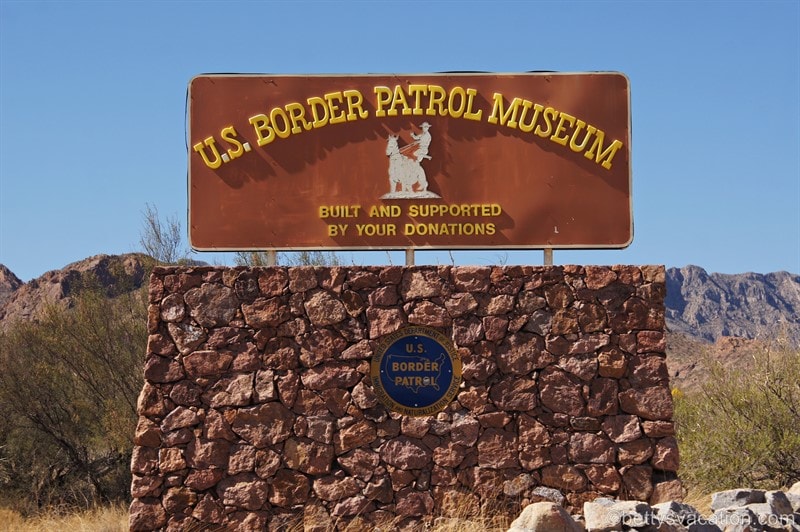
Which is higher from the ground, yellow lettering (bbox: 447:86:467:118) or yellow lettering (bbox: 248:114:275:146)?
yellow lettering (bbox: 447:86:467:118)

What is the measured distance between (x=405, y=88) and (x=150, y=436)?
488 centimetres

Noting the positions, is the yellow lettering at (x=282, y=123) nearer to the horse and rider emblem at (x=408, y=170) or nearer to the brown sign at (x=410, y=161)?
the brown sign at (x=410, y=161)

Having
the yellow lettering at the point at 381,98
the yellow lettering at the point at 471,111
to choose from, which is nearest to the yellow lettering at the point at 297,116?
the yellow lettering at the point at 381,98

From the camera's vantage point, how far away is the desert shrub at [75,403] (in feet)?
59.5

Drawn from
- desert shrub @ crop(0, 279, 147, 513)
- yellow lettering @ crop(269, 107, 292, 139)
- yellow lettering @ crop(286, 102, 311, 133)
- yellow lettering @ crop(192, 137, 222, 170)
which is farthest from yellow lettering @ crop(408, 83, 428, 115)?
desert shrub @ crop(0, 279, 147, 513)

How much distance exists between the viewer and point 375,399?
37.0ft

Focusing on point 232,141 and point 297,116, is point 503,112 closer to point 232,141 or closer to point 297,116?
point 297,116

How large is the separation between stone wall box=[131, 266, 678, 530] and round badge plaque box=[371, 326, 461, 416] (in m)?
0.10

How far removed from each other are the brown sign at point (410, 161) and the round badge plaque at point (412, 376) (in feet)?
4.00

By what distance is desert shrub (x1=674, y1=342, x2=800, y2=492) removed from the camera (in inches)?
597

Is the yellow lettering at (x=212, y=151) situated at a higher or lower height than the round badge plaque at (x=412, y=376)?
higher

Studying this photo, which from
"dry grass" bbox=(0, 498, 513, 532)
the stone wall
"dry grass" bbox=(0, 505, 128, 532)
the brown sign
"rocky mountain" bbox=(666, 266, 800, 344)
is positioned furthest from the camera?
"rocky mountain" bbox=(666, 266, 800, 344)

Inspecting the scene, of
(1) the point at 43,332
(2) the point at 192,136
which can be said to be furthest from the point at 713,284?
(2) the point at 192,136

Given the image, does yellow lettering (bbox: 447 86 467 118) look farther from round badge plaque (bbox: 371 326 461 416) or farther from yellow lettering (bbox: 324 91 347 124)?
round badge plaque (bbox: 371 326 461 416)
